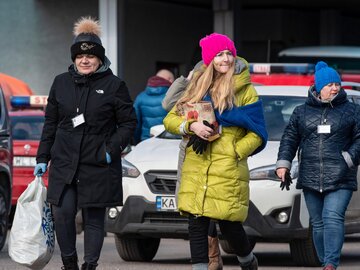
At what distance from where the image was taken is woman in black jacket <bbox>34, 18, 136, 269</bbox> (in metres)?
8.99

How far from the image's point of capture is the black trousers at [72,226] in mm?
9000

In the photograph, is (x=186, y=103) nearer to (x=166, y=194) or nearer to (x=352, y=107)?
(x=352, y=107)

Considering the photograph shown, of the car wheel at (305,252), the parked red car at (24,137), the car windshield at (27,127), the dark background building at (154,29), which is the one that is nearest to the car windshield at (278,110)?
the car wheel at (305,252)

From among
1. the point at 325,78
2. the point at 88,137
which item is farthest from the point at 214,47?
the point at 325,78

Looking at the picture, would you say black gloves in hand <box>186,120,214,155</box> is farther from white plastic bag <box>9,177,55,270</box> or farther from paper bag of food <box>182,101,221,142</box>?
white plastic bag <box>9,177,55,270</box>

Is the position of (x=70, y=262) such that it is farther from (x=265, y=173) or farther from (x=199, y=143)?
(x=265, y=173)

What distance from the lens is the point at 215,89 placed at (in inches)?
353

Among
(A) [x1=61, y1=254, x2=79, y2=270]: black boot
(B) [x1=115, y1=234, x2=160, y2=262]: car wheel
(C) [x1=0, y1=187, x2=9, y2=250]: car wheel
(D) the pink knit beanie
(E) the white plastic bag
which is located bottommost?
(B) [x1=115, y1=234, x2=160, y2=262]: car wheel

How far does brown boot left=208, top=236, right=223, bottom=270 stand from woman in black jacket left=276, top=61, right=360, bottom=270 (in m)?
0.80

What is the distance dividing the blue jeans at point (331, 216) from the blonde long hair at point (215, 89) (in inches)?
59.0

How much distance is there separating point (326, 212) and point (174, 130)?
1.65 m

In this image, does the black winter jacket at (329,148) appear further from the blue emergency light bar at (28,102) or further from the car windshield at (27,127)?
the blue emergency light bar at (28,102)

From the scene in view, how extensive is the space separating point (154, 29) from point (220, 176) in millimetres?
25779

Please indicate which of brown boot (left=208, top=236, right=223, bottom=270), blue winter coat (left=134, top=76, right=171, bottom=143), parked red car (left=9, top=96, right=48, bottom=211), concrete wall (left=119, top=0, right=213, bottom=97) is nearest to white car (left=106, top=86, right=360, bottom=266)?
brown boot (left=208, top=236, right=223, bottom=270)
